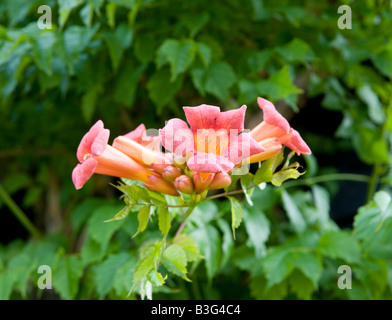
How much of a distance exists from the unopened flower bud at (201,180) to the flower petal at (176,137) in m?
→ 0.09

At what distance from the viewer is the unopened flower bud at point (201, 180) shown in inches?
36.4

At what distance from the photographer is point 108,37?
1.78 m

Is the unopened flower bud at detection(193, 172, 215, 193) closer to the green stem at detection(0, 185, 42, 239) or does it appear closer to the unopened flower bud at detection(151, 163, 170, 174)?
the unopened flower bud at detection(151, 163, 170, 174)

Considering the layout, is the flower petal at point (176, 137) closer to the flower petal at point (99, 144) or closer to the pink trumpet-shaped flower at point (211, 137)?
the pink trumpet-shaped flower at point (211, 137)

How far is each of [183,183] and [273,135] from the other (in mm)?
270

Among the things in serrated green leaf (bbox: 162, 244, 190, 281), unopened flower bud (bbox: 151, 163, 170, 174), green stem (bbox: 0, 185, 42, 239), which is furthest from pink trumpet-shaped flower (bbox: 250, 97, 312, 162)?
green stem (bbox: 0, 185, 42, 239)

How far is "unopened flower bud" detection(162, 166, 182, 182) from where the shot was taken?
3.07ft

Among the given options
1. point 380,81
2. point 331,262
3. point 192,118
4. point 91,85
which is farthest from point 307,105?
point 192,118

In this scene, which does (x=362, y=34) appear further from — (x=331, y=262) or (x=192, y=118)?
(x=192, y=118)

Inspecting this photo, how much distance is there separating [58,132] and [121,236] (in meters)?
1.18

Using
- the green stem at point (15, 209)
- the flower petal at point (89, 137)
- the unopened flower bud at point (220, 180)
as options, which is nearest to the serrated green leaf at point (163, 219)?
the unopened flower bud at point (220, 180)

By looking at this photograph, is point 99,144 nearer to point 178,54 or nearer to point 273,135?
point 273,135

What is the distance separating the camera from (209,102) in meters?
2.29

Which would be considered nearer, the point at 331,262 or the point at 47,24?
the point at 47,24
